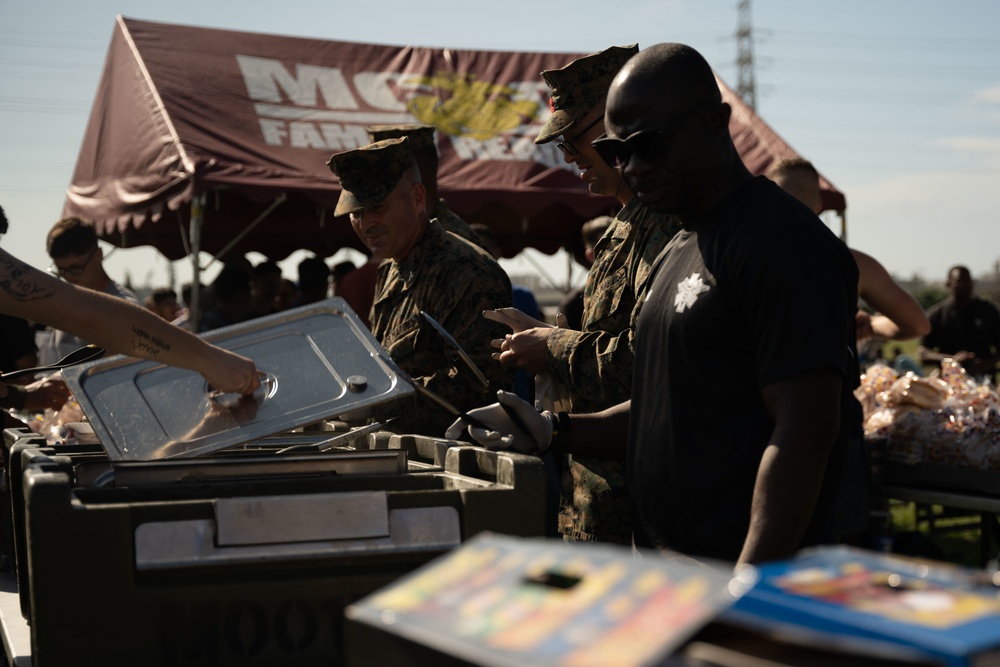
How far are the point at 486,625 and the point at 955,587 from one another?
0.37 m

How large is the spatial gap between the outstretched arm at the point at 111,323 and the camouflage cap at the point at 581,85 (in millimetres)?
1014

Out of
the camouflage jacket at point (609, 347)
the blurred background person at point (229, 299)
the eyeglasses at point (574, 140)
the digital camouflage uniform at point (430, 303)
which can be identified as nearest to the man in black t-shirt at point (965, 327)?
the blurred background person at point (229, 299)

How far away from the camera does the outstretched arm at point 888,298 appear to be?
4.34m

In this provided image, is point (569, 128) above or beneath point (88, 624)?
above

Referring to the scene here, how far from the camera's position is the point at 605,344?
2.54 meters

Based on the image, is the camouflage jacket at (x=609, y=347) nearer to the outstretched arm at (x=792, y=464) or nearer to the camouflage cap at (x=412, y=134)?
the outstretched arm at (x=792, y=464)

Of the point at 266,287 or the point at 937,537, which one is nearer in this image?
the point at 937,537

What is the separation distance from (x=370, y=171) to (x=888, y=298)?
2179 millimetres

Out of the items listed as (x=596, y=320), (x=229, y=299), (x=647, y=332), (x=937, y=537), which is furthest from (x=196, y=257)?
(x=647, y=332)

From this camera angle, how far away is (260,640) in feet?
5.81

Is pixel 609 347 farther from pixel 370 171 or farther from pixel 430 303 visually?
pixel 370 171

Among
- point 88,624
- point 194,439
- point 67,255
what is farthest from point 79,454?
point 67,255

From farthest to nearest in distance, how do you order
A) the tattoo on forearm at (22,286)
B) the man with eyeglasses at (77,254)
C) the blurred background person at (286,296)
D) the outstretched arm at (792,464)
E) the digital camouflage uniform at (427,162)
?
the blurred background person at (286,296) → the man with eyeglasses at (77,254) → the digital camouflage uniform at (427,162) → the tattoo on forearm at (22,286) → the outstretched arm at (792,464)

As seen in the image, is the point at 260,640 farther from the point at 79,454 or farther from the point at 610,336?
the point at 610,336
